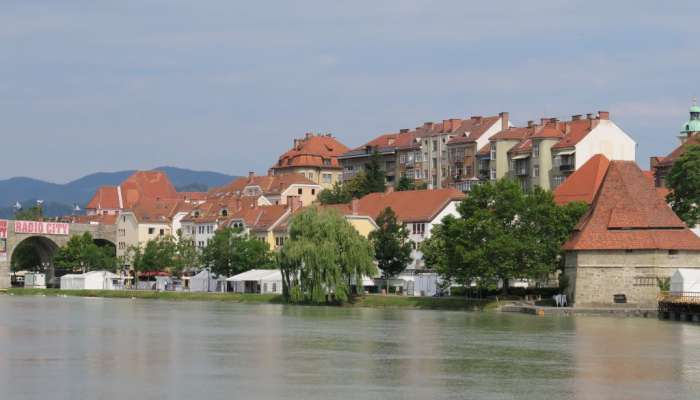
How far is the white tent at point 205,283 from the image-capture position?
110 m

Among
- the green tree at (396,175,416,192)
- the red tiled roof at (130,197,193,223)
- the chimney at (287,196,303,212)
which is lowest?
the chimney at (287,196,303,212)

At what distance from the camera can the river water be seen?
33812mm

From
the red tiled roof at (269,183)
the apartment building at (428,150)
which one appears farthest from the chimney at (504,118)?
the red tiled roof at (269,183)

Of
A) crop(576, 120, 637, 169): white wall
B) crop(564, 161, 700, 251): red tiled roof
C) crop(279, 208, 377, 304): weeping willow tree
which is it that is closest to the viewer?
crop(564, 161, 700, 251): red tiled roof

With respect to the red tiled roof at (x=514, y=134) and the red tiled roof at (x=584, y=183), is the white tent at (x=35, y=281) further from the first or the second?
the red tiled roof at (x=584, y=183)

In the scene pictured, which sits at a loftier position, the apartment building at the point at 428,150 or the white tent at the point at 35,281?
the apartment building at the point at 428,150

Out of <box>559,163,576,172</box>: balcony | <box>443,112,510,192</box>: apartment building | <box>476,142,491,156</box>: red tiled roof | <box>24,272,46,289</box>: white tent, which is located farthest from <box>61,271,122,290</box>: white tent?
<box>559,163,576,172</box>: balcony

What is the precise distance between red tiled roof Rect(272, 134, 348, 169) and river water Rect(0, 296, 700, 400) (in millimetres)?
91716

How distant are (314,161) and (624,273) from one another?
8854 cm

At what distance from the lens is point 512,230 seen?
7612 cm

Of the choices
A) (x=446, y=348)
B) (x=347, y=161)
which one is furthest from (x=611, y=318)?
(x=347, y=161)

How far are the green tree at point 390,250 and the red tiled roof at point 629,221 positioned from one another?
18.7 meters

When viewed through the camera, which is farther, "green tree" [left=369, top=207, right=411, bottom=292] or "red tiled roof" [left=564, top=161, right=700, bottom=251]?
"green tree" [left=369, top=207, right=411, bottom=292]

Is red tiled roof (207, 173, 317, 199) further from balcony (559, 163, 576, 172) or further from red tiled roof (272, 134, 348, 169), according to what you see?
balcony (559, 163, 576, 172)
